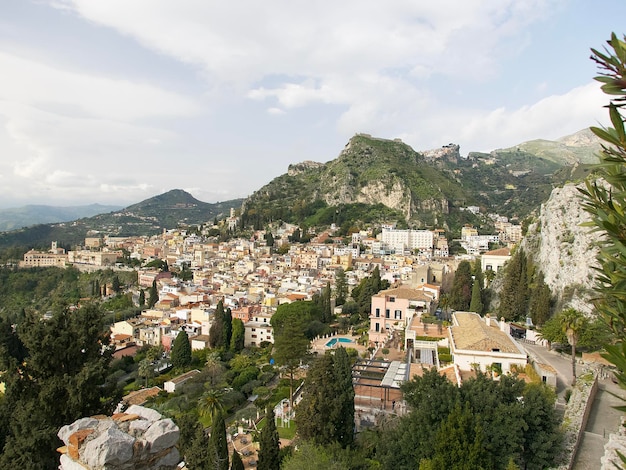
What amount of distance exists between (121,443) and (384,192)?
9101 centimetres

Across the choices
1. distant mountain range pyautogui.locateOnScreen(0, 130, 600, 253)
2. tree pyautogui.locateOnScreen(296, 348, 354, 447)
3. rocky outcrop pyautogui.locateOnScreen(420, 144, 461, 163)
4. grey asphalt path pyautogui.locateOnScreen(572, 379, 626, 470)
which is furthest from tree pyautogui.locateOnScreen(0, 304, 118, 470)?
rocky outcrop pyautogui.locateOnScreen(420, 144, 461, 163)

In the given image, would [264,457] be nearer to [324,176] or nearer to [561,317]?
[561,317]

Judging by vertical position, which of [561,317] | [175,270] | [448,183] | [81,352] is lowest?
[175,270]

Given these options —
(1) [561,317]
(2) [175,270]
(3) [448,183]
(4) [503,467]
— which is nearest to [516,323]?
(1) [561,317]

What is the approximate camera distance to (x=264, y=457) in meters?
13.6

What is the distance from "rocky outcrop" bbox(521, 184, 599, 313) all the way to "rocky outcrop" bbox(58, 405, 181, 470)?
75.9 feet

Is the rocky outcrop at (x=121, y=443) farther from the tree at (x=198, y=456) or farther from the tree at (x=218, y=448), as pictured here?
the tree at (x=198, y=456)

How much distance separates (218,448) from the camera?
14234mm

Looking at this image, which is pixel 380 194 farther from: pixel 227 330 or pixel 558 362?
pixel 558 362

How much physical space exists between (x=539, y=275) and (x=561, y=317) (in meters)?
10.2

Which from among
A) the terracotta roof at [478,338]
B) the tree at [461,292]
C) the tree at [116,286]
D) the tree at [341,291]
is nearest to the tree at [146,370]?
the tree at [341,291]

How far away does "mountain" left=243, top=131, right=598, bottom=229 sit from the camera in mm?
89188

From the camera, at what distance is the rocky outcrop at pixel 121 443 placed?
483cm

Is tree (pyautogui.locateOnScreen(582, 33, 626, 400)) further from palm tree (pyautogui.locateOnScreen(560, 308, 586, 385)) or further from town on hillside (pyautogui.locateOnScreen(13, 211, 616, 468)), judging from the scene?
palm tree (pyautogui.locateOnScreen(560, 308, 586, 385))
